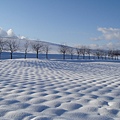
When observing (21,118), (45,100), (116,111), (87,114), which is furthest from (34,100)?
(116,111)

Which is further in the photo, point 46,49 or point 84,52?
point 84,52

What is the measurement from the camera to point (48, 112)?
345cm

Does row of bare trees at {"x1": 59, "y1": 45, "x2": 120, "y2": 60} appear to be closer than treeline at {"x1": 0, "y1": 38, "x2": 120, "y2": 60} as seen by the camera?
No

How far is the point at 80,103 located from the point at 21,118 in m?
1.64

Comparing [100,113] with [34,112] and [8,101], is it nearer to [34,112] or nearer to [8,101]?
[34,112]

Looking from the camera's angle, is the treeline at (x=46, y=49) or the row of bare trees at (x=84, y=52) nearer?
the treeline at (x=46, y=49)

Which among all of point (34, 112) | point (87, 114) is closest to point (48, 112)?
point (34, 112)

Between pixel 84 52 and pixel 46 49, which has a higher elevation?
pixel 46 49

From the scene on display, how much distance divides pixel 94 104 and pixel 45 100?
1.23 m

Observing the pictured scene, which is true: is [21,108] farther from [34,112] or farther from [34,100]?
[34,100]

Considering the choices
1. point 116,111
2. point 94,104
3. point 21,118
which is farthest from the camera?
point 94,104

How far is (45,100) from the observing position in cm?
441

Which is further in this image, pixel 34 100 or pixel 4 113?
pixel 34 100

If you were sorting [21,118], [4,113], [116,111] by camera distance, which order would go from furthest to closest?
[116,111], [4,113], [21,118]
